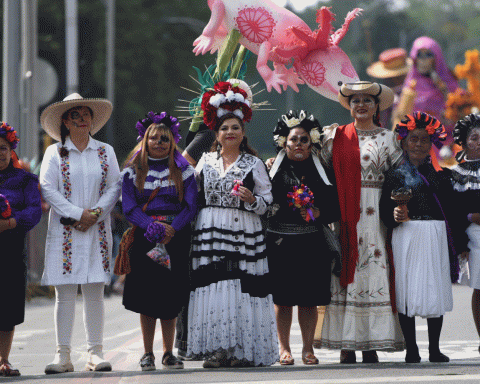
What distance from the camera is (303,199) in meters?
8.59

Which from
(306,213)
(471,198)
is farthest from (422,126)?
(306,213)

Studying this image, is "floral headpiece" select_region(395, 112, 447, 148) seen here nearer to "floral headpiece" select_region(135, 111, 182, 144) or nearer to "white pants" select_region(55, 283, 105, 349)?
"floral headpiece" select_region(135, 111, 182, 144)

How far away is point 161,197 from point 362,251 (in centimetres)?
168

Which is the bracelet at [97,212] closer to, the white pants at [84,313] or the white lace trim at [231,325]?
the white pants at [84,313]

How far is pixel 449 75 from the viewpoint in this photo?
21500 mm

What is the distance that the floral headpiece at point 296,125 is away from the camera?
350 inches

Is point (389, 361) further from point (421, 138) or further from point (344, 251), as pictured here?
point (421, 138)

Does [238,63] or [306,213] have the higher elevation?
[238,63]

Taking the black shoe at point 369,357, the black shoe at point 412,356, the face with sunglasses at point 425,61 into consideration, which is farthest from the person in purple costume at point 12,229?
the face with sunglasses at point 425,61

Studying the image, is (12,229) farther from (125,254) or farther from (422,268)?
(422,268)

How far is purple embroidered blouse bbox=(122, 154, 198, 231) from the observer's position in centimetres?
849

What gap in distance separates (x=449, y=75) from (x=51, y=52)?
603 inches

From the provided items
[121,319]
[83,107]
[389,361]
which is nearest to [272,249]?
[389,361]

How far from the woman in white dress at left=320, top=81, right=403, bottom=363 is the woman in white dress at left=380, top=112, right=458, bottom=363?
0.11 m
